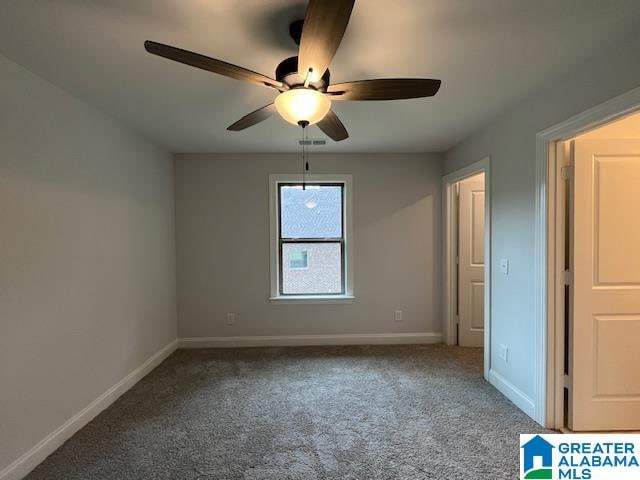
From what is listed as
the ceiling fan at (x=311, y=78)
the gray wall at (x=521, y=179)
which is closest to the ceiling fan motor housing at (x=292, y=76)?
the ceiling fan at (x=311, y=78)

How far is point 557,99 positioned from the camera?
84.5 inches

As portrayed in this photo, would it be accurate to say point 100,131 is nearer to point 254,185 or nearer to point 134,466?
point 254,185

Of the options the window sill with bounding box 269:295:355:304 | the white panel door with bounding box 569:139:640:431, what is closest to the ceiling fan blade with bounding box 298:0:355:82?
the white panel door with bounding box 569:139:640:431

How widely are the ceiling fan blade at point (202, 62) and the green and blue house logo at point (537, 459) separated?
8.17ft

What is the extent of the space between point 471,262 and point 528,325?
5.11 feet

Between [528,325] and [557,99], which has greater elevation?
[557,99]

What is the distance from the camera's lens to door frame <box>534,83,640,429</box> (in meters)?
2.23

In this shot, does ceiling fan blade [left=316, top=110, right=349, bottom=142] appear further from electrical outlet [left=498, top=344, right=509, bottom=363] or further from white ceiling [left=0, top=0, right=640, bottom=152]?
electrical outlet [left=498, top=344, right=509, bottom=363]

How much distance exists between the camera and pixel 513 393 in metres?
2.63

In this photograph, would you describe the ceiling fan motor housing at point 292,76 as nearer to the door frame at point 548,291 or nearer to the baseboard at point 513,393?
the door frame at point 548,291

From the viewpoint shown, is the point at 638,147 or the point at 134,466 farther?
the point at 638,147

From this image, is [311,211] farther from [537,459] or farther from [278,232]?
[537,459]

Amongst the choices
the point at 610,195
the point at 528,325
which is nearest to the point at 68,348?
the point at 528,325

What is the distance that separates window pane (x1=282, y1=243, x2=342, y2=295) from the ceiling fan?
2627mm
